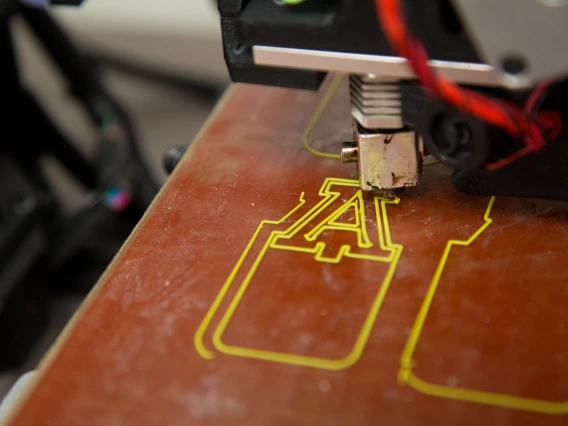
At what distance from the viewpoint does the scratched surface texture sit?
0.59 m

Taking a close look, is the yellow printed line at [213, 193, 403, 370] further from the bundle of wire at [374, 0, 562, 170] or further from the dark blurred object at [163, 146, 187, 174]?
the dark blurred object at [163, 146, 187, 174]

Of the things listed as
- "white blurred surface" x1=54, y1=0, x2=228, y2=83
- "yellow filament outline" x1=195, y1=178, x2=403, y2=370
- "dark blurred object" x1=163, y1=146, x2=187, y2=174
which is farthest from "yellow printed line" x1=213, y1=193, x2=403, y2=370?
"white blurred surface" x1=54, y1=0, x2=228, y2=83

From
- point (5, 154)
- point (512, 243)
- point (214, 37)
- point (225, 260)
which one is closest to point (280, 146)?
point (225, 260)

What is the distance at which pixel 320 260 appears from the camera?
0.73 meters

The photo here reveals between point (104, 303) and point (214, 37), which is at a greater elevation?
point (104, 303)

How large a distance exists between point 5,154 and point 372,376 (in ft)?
3.62

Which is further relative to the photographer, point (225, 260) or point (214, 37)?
point (214, 37)

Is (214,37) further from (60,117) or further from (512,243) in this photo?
(512,243)

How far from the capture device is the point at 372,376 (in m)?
0.60

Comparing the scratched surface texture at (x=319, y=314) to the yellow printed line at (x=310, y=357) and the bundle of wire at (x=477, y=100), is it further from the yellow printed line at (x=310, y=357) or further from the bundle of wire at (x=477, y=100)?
the bundle of wire at (x=477, y=100)

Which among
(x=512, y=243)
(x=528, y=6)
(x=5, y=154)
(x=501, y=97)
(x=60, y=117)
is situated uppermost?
(x=528, y=6)

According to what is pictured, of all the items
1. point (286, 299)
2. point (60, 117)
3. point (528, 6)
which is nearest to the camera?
point (528, 6)

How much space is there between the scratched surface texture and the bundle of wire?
0.12 metres

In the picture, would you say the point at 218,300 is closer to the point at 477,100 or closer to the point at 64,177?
the point at 477,100
